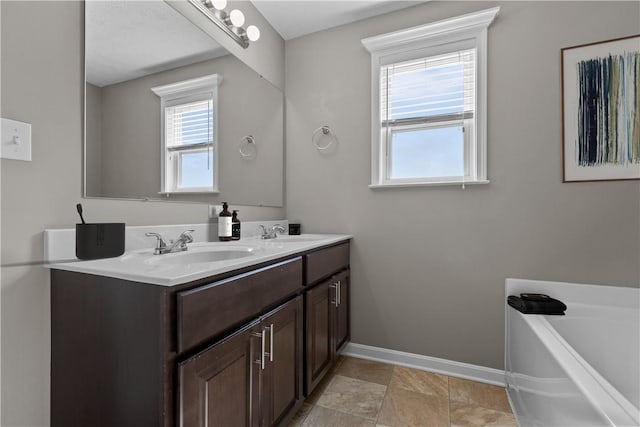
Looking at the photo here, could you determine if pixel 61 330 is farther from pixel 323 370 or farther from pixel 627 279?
pixel 627 279

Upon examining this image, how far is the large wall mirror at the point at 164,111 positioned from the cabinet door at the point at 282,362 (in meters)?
0.81

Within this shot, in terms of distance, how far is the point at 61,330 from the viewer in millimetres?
927

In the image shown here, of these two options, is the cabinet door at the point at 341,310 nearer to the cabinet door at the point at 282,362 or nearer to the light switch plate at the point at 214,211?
the cabinet door at the point at 282,362

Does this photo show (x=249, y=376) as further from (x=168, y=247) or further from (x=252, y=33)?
(x=252, y=33)

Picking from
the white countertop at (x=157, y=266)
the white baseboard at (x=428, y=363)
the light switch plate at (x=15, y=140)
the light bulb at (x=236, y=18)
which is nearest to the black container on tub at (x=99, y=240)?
the white countertop at (x=157, y=266)

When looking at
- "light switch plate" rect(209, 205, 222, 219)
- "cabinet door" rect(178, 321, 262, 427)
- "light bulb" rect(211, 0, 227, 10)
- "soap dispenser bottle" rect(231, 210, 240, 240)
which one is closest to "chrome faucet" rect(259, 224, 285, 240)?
"soap dispenser bottle" rect(231, 210, 240, 240)

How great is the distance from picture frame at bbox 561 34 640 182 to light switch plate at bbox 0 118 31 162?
7.93 feet

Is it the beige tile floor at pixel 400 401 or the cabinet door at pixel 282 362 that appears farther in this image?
the beige tile floor at pixel 400 401

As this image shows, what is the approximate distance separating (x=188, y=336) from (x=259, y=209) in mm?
1341

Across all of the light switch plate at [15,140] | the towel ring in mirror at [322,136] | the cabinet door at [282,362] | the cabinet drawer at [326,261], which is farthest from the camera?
the towel ring in mirror at [322,136]

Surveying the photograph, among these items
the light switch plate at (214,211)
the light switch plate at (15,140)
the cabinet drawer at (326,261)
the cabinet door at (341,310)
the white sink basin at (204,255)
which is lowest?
the cabinet door at (341,310)

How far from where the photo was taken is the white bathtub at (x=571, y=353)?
94 centimetres

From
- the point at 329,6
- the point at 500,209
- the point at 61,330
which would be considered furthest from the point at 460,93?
the point at 61,330

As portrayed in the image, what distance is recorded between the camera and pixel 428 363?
1896 millimetres
